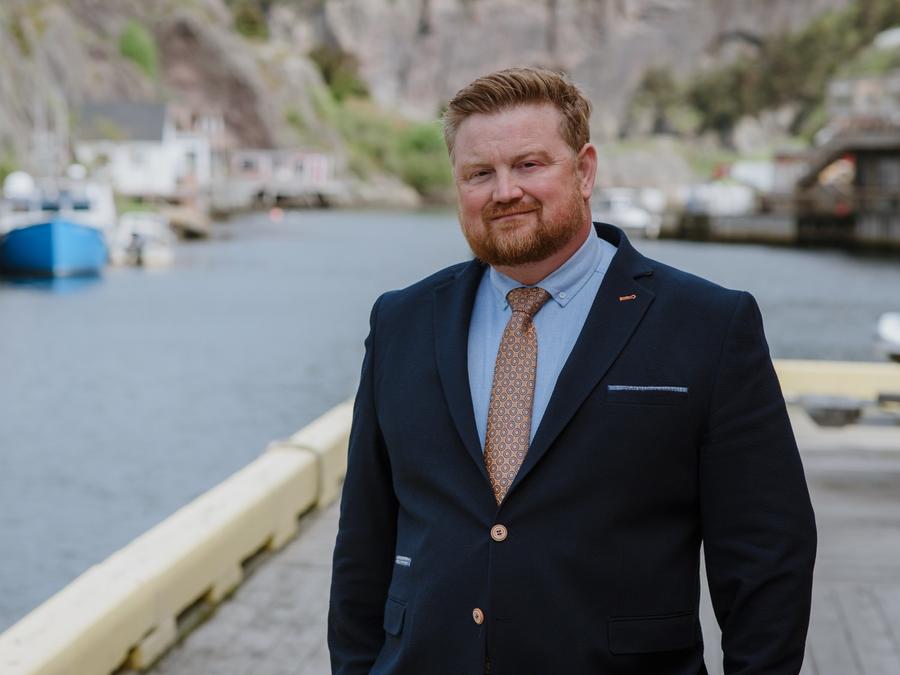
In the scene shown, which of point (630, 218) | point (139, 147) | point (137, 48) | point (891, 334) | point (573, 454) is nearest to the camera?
point (573, 454)

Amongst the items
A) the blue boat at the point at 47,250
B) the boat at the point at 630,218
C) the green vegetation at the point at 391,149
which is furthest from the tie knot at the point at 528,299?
the green vegetation at the point at 391,149

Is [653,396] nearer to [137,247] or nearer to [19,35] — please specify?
[137,247]

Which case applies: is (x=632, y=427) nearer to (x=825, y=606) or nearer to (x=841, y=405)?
(x=825, y=606)

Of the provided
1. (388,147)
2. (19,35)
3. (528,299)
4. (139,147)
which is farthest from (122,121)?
(528,299)

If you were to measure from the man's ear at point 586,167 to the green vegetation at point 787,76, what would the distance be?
15142 cm

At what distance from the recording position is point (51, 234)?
153 ft

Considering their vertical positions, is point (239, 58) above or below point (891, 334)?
above

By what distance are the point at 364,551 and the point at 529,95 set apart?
0.93 meters

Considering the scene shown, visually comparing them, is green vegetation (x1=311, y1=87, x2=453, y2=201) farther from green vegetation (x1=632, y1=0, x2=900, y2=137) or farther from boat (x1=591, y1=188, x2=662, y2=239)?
boat (x1=591, y1=188, x2=662, y2=239)

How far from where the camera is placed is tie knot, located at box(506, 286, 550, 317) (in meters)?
2.50

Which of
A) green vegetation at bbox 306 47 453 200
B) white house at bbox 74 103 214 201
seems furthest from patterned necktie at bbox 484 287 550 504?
green vegetation at bbox 306 47 453 200

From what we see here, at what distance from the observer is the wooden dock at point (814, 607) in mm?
5488

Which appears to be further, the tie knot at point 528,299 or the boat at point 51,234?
the boat at point 51,234

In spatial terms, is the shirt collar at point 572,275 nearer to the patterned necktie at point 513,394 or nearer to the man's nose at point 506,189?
the patterned necktie at point 513,394
